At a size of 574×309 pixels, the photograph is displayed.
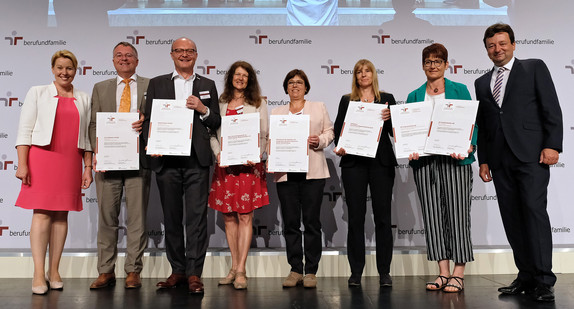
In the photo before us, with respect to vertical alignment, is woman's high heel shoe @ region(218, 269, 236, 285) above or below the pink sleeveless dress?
below

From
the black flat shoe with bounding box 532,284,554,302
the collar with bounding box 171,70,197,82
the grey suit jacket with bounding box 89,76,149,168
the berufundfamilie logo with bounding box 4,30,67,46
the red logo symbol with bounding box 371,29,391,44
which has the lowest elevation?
the black flat shoe with bounding box 532,284,554,302

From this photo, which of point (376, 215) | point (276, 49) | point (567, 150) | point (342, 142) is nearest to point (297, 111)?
point (342, 142)

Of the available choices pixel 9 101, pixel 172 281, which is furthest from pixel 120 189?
pixel 9 101

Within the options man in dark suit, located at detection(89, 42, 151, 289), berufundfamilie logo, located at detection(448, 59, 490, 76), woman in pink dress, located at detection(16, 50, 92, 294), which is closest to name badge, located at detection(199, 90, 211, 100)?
man in dark suit, located at detection(89, 42, 151, 289)

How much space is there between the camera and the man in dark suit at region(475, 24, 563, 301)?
3062mm

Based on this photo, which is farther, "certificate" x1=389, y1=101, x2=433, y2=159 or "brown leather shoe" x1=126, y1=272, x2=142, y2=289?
"brown leather shoe" x1=126, y1=272, x2=142, y2=289

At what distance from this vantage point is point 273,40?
4809 mm

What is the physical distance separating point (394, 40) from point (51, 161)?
332cm

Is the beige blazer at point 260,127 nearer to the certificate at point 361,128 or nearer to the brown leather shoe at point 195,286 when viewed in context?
the certificate at point 361,128

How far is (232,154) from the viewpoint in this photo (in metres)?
3.45

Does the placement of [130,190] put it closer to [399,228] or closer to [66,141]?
[66,141]

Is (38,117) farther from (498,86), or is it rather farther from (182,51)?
(498,86)

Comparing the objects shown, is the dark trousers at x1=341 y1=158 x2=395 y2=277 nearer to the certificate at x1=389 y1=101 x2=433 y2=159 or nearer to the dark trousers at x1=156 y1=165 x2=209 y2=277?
the certificate at x1=389 y1=101 x2=433 y2=159

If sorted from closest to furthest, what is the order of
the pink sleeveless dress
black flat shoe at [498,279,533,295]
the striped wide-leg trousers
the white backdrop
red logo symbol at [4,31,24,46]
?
black flat shoe at [498,279,533,295], the striped wide-leg trousers, the pink sleeveless dress, the white backdrop, red logo symbol at [4,31,24,46]
